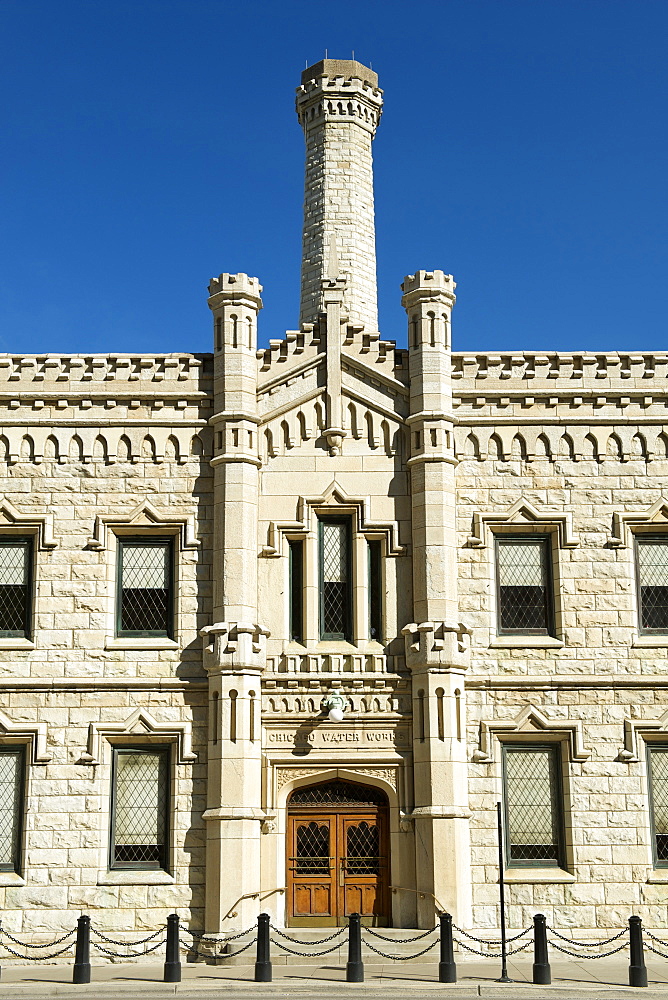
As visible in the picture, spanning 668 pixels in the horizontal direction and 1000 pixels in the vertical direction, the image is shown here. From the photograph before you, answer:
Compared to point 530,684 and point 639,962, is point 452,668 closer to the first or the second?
point 530,684

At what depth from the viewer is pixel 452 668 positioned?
20.3 m

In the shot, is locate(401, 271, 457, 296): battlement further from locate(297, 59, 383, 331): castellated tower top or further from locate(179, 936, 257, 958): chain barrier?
locate(179, 936, 257, 958): chain barrier

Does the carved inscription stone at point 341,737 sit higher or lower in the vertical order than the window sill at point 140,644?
lower

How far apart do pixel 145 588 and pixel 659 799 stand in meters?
9.77

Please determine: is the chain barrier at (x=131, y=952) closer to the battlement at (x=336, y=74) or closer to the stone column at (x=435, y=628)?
the stone column at (x=435, y=628)

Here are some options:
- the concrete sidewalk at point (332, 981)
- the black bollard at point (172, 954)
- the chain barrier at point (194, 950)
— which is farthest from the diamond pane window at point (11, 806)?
the black bollard at point (172, 954)

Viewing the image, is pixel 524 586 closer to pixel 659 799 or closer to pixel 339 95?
pixel 659 799

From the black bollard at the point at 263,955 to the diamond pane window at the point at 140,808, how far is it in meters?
3.15

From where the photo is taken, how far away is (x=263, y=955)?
57.4 ft

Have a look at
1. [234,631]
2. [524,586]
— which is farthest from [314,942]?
[524,586]

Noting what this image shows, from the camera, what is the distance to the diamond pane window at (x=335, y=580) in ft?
69.9

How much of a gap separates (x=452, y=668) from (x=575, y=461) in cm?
463

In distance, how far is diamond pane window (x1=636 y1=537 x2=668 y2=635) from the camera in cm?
2166

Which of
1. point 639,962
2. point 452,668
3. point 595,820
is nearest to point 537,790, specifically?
point 595,820
